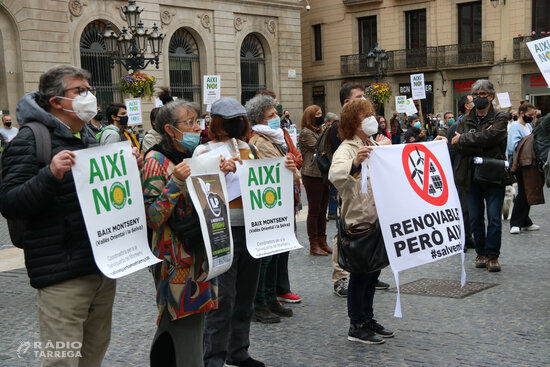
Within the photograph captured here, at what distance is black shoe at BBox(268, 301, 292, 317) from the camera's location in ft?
18.1

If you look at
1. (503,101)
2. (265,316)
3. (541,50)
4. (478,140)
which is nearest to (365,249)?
(265,316)

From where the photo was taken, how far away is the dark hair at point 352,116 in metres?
4.72

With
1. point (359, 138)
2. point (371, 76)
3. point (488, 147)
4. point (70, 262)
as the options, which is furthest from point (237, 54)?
point (70, 262)

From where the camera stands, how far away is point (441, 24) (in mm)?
33594

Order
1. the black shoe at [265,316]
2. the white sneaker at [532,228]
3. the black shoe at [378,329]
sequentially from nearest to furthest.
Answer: the black shoe at [378,329] < the black shoe at [265,316] < the white sneaker at [532,228]

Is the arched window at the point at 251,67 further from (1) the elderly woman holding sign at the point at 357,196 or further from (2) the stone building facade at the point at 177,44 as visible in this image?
(1) the elderly woman holding sign at the point at 357,196

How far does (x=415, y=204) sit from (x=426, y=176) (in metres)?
0.28

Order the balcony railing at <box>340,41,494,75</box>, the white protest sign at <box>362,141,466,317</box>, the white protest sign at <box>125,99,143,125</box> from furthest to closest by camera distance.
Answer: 1. the balcony railing at <box>340,41,494,75</box>
2. the white protest sign at <box>125,99,143,125</box>
3. the white protest sign at <box>362,141,466,317</box>

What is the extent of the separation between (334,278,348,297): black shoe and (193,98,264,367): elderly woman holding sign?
1.96 m

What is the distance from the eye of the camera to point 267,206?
427 centimetres

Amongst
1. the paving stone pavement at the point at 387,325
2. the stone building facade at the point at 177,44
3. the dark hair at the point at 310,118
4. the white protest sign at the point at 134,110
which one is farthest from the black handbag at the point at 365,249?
the stone building facade at the point at 177,44

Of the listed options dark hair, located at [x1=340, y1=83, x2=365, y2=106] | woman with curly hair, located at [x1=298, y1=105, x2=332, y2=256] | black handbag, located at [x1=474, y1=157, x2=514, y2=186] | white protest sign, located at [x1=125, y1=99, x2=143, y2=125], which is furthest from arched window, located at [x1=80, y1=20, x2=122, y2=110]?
dark hair, located at [x1=340, y1=83, x2=365, y2=106]

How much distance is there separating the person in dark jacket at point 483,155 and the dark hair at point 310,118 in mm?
2012

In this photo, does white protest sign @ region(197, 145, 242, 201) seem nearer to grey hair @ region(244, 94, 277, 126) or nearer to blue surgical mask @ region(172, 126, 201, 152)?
blue surgical mask @ region(172, 126, 201, 152)
